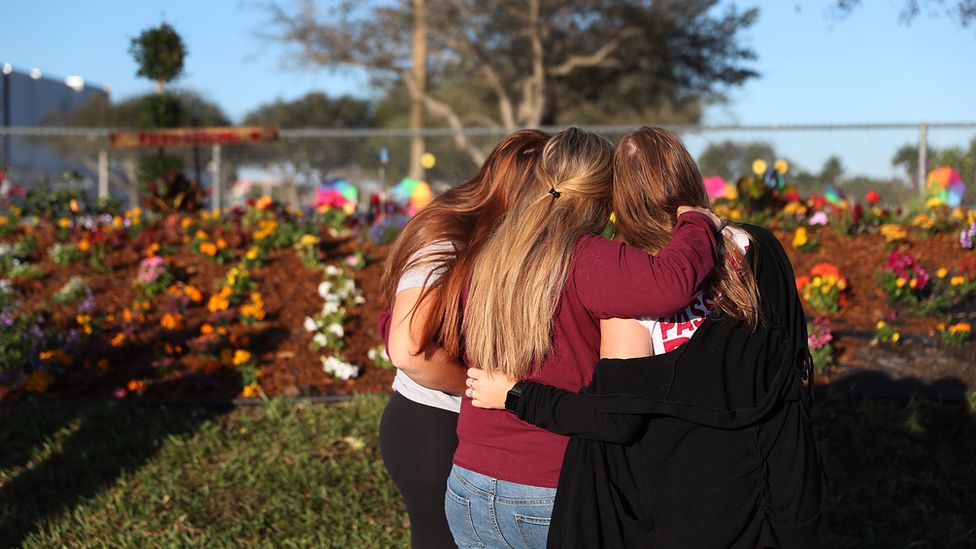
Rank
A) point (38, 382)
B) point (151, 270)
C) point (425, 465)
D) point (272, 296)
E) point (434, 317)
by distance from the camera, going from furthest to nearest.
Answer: point (151, 270) → point (272, 296) → point (38, 382) → point (425, 465) → point (434, 317)

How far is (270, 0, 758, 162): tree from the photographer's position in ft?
73.6

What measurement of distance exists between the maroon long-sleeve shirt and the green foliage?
847 centimetres

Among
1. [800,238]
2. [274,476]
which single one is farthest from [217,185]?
[800,238]

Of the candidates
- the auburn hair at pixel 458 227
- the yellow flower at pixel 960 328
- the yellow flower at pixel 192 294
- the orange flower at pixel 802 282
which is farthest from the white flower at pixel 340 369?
the yellow flower at pixel 960 328

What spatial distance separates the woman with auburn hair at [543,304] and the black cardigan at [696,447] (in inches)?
3.7

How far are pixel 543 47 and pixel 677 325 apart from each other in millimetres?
21587

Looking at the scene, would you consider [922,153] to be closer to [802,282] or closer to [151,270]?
[802,282]

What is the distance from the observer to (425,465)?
2393 mm

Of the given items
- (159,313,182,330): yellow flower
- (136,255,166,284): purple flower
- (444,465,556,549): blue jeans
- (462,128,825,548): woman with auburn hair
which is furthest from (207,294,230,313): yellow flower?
(462,128,825,548): woman with auburn hair

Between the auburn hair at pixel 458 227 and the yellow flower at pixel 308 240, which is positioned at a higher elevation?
the auburn hair at pixel 458 227

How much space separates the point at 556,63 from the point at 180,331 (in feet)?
63.3

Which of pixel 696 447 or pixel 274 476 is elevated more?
pixel 696 447

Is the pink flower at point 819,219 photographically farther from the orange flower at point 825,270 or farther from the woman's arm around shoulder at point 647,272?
the woman's arm around shoulder at point 647,272

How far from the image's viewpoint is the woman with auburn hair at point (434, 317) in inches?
85.1
